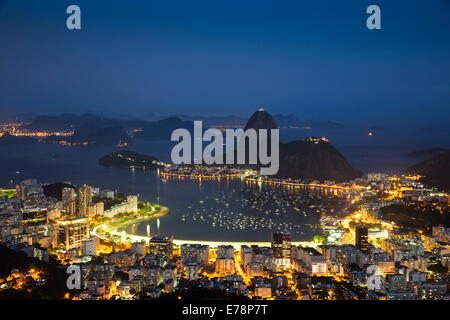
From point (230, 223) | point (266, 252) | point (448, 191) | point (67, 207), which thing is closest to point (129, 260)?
point (266, 252)

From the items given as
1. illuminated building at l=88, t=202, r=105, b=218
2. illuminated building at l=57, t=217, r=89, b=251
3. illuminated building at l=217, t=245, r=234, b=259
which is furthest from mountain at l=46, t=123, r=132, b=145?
illuminated building at l=217, t=245, r=234, b=259

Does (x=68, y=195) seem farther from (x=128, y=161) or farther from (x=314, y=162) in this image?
(x=314, y=162)

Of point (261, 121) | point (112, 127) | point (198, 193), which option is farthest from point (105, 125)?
point (198, 193)

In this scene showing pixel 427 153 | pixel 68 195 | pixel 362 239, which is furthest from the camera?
pixel 427 153

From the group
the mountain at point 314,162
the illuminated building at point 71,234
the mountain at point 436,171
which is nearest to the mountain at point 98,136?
the mountain at point 314,162
